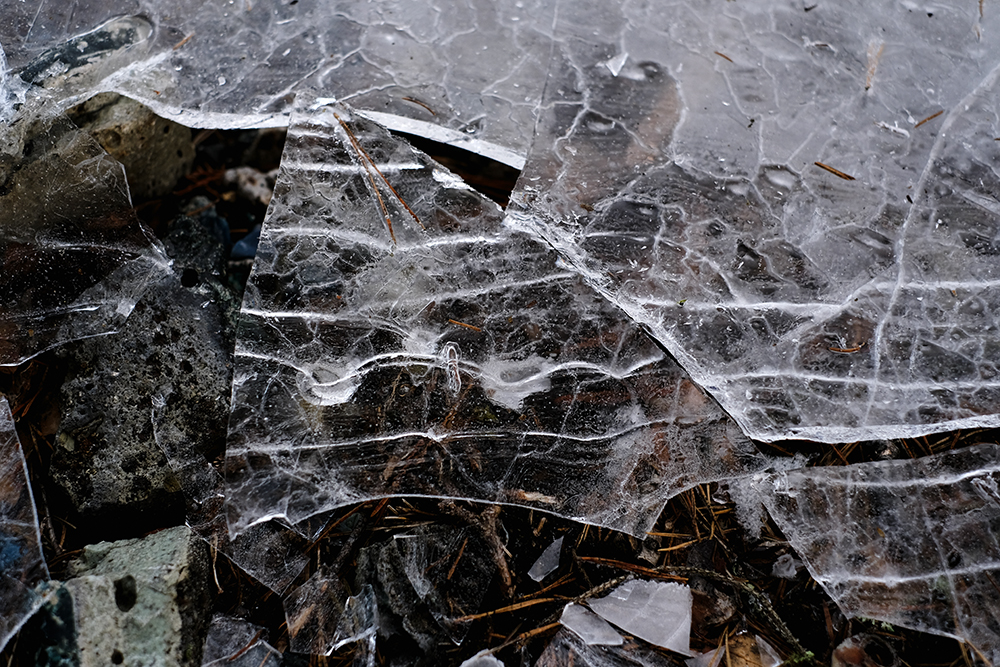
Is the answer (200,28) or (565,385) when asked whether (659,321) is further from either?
(200,28)

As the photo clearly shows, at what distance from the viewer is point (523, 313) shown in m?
2.09

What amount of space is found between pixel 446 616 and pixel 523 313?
926 millimetres

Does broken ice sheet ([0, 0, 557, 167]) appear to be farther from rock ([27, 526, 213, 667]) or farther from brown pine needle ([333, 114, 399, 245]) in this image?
rock ([27, 526, 213, 667])

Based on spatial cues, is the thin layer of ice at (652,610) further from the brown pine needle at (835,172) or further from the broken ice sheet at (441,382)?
the brown pine needle at (835,172)

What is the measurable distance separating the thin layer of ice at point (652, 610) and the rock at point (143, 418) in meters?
1.28

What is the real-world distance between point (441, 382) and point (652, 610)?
A: 91cm

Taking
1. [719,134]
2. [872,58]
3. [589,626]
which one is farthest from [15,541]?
[872,58]

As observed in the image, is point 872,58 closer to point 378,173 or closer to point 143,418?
point 378,173

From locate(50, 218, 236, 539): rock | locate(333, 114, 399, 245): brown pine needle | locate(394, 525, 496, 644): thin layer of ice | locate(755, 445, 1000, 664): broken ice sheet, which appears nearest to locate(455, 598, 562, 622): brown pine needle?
locate(394, 525, 496, 644): thin layer of ice

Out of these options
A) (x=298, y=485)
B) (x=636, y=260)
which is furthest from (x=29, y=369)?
(x=636, y=260)

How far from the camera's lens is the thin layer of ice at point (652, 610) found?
1.92 metres

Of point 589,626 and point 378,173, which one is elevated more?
point 378,173

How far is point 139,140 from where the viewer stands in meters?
2.33

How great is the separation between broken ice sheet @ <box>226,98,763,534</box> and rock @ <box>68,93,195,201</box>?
2.02 feet
